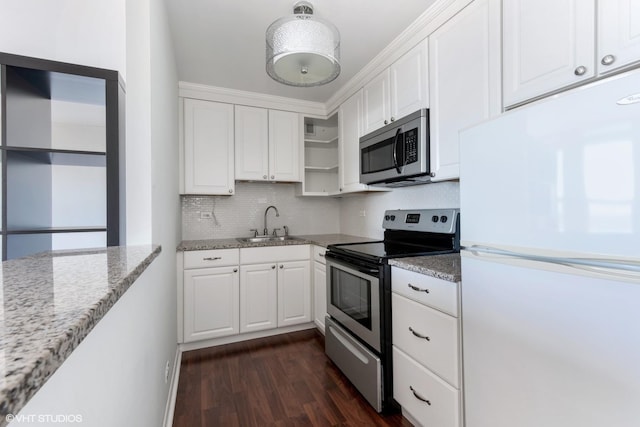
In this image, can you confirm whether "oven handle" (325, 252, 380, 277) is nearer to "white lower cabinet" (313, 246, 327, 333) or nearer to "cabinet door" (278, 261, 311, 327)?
"white lower cabinet" (313, 246, 327, 333)

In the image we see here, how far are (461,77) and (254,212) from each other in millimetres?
2364

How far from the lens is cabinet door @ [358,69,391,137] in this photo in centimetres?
→ 226

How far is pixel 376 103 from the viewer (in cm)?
239

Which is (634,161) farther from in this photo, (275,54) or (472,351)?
(275,54)

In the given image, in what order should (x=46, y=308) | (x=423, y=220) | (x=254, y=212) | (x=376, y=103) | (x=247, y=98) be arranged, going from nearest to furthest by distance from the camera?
(x=46, y=308) < (x=423, y=220) < (x=376, y=103) < (x=247, y=98) < (x=254, y=212)

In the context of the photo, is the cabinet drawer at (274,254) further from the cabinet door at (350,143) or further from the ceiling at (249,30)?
the ceiling at (249,30)

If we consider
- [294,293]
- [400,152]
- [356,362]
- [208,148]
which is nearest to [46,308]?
[356,362]

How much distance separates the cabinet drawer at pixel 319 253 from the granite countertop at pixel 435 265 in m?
1.03

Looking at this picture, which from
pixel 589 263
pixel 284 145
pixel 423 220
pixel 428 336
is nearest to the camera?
pixel 589 263

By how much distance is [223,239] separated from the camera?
3061 mm

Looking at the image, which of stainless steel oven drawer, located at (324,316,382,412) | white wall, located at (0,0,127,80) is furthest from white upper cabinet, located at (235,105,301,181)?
stainless steel oven drawer, located at (324,316,382,412)

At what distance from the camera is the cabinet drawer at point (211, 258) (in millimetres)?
2490

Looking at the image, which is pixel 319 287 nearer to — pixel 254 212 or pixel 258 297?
pixel 258 297

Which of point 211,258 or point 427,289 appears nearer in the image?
point 427,289
